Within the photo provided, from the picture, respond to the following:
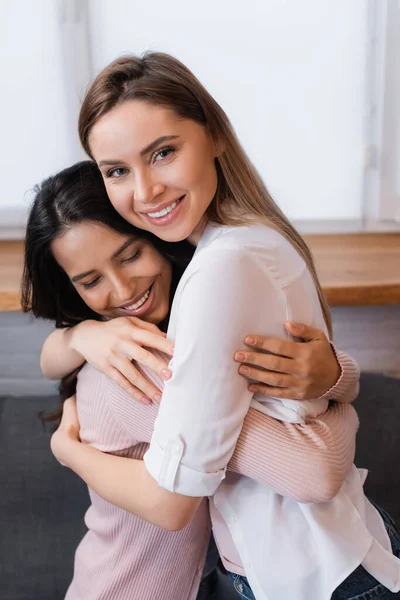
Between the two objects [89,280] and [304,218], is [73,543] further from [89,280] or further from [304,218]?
[304,218]

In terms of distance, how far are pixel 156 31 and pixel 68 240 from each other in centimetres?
91

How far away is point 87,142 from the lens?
3.63 ft

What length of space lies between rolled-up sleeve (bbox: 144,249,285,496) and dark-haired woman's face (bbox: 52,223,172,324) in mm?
268

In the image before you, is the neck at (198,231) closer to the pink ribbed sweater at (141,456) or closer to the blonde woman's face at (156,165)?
the blonde woman's face at (156,165)

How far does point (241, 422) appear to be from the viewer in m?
0.94

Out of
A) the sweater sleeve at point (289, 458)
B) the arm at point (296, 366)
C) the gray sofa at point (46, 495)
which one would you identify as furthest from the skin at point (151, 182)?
the gray sofa at point (46, 495)

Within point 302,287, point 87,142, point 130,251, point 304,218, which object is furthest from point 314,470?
point 304,218

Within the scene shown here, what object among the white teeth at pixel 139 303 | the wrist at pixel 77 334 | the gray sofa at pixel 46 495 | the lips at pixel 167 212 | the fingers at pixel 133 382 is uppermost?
the lips at pixel 167 212

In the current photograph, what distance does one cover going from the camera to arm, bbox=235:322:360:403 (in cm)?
92

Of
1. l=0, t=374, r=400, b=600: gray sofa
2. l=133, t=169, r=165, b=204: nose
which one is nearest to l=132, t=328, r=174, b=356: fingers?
l=133, t=169, r=165, b=204: nose

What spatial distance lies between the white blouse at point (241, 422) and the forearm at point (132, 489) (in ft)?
0.12

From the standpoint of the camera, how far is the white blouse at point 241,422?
880 mm

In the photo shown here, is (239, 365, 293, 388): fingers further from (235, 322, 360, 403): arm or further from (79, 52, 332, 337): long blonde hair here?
(79, 52, 332, 337): long blonde hair

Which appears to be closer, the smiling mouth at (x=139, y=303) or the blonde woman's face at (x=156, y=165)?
the blonde woman's face at (x=156, y=165)
